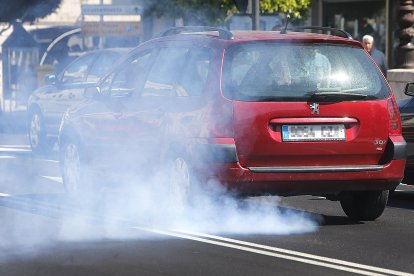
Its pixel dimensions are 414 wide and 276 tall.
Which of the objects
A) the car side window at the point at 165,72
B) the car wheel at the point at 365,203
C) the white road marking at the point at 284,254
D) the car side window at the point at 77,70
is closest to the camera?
the white road marking at the point at 284,254

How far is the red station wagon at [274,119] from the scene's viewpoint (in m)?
Answer: 10.0

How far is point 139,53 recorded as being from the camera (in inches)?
459

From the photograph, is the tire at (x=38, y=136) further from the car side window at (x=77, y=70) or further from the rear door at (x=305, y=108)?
the rear door at (x=305, y=108)

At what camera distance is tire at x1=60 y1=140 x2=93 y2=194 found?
12289 mm

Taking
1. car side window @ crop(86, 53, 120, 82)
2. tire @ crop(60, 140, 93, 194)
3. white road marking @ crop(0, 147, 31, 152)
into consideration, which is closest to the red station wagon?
tire @ crop(60, 140, 93, 194)

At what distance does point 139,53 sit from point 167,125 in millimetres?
1284

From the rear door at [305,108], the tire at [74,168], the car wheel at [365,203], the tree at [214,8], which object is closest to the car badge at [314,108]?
the rear door at [305,108]

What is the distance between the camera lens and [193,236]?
9.80 meters

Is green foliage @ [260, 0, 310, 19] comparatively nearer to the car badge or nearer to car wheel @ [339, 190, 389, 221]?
car wheel @ [339, 190, 389, 221]

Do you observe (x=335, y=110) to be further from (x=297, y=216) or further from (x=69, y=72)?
(x=69, y=72)

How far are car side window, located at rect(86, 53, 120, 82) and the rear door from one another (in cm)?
918

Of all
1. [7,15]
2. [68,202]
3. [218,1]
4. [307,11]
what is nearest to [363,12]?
[307,11]

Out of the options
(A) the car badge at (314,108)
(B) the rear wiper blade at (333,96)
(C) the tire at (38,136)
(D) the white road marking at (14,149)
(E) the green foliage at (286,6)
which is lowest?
(D) the white road marking at (14,149)

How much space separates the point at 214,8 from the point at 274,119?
20062 mm
